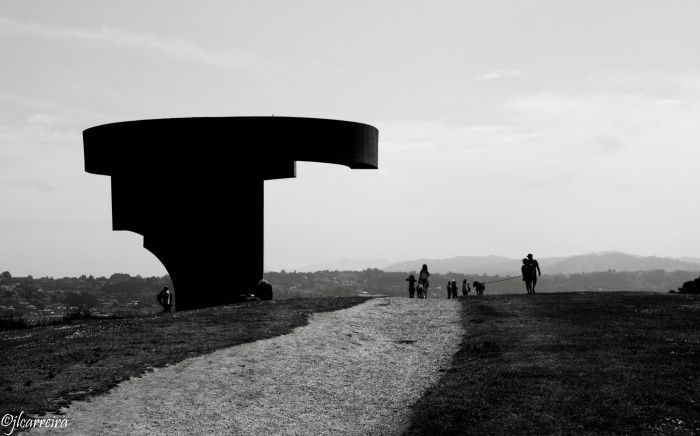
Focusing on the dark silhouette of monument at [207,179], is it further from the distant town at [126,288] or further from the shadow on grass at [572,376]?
the distant town at [126,288]

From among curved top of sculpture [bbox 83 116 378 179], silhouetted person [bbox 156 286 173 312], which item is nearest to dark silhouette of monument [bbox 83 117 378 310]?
curved top of sculpture [bbox 83 116 378 179]

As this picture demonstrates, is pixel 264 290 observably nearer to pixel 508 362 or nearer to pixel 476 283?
pixel 476 283

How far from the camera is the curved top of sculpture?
3183 cm

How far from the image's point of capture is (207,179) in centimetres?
3234

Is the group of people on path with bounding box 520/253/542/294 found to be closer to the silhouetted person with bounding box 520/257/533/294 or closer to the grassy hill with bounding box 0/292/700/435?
the silhouetted person with bounding box 520/257/533/294

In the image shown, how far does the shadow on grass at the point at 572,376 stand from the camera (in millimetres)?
15016

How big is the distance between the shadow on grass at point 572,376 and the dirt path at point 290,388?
Result: 2.96ft

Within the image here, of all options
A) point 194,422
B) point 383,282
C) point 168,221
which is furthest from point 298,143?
point 383,282

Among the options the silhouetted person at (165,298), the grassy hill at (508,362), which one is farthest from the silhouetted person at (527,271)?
the silhouetted person at (165,298)

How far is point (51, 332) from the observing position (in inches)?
1033

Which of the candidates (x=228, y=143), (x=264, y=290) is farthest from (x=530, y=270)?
(x=228, y=143)

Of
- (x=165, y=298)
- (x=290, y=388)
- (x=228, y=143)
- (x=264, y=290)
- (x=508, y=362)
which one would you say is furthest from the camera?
(x=165, y=298)

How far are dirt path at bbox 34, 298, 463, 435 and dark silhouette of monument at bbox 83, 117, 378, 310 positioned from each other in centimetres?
856

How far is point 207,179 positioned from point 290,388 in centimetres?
1629
